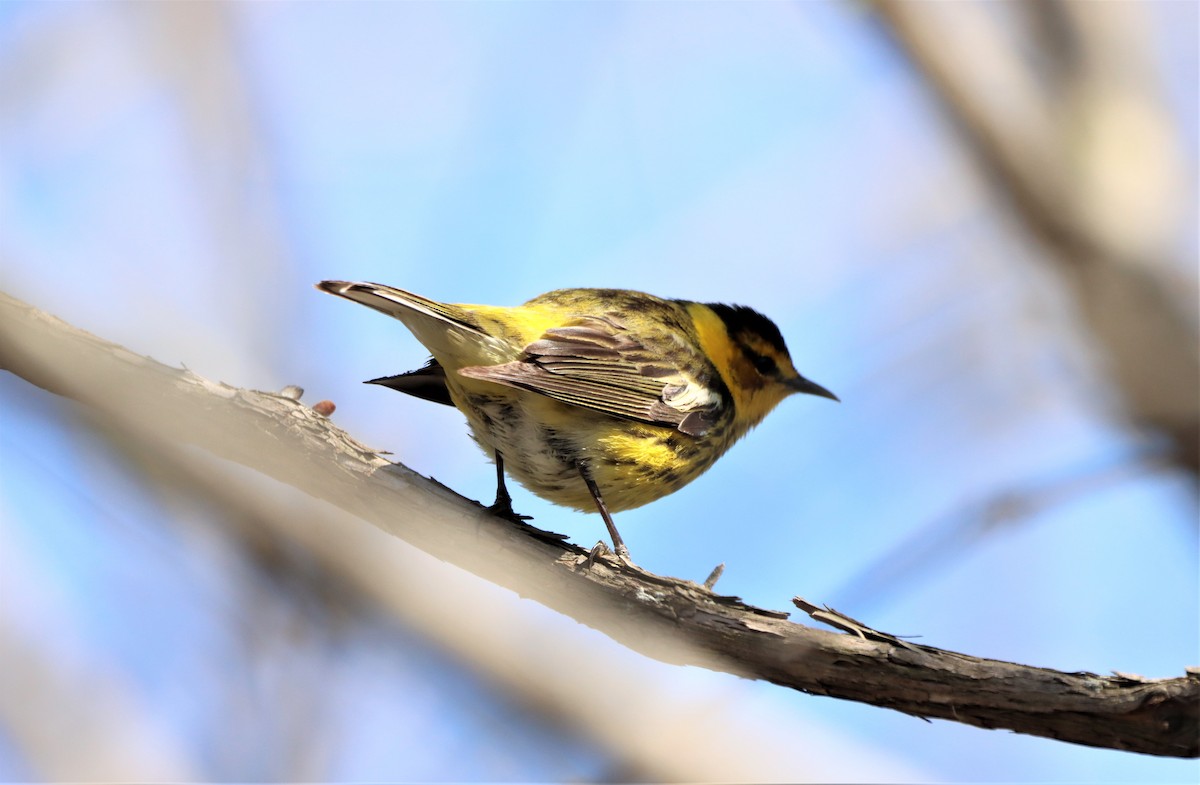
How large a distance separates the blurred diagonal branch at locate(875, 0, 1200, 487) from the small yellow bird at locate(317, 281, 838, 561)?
206 cm

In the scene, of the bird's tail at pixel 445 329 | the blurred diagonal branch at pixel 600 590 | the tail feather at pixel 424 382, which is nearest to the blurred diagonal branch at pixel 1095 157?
the blurred diagonal branch at pixel 600 590

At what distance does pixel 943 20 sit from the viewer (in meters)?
4.97

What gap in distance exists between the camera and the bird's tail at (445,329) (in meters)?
4.72

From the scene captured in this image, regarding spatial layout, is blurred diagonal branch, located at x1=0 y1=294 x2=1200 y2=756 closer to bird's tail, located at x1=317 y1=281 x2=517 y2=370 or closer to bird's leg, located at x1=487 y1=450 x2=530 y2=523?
bird's leg, located at x1=487 y1=450 x2=530 y2=523

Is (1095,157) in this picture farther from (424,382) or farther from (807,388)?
(424,382)

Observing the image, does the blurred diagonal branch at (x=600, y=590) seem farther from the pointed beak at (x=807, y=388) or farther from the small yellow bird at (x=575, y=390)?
the pointed beak at (x=807, y=388)

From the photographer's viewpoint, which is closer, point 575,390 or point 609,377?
point 575,390

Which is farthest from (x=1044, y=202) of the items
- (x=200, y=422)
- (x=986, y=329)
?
(x=200, y=422)

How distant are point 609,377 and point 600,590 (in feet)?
4.60

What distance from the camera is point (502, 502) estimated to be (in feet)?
16.8

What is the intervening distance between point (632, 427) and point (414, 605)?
8.48ft

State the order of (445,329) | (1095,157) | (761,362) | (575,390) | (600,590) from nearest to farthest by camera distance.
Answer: (600,590)
(1095,157)
(445,329)
(575,390)
(761,362)

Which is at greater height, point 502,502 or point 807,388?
point 807,388

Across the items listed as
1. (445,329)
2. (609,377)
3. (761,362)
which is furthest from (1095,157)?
(445,329)
